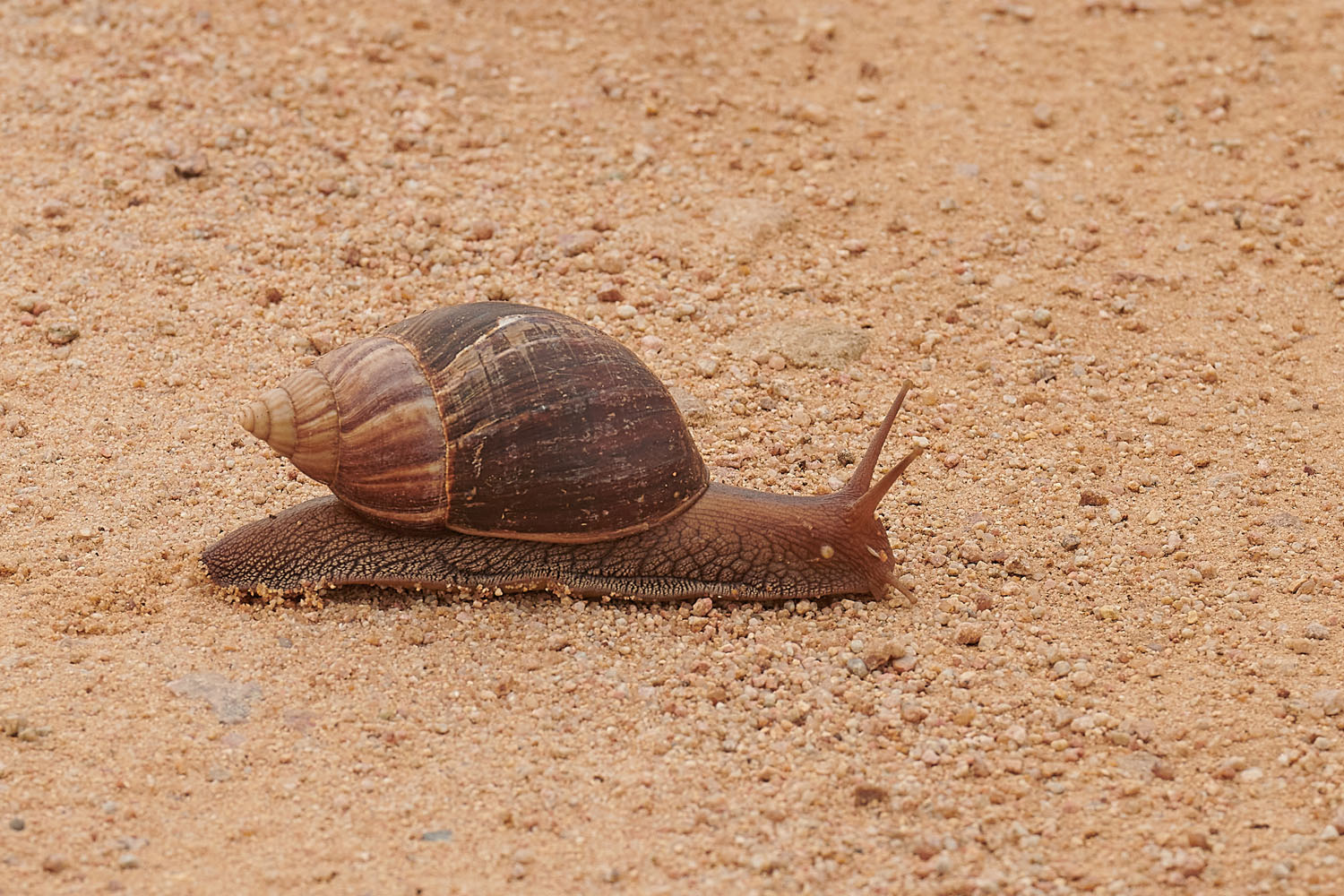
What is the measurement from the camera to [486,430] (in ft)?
15.6

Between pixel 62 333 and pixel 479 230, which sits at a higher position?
pixel 479 230

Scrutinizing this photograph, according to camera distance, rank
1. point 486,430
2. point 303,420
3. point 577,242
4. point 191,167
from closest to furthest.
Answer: point 486,430 → point 303,420 → point 577,242 → point 191,167

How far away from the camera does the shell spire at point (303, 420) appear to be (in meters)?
4.85

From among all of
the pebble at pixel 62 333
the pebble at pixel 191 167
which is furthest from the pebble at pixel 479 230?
the pebble at pixel 62 333

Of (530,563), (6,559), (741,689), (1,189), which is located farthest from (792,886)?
(1,189)

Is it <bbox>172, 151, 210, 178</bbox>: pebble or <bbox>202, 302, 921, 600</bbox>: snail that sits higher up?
<bbox>172, 151, 210, 178</bbox>: pebble

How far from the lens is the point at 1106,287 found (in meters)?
7.02

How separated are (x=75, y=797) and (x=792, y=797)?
2.06 m

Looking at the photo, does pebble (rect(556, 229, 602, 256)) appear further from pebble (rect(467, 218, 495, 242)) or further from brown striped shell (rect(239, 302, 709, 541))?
brown striped shell (rect(239, 302, 709, 541))

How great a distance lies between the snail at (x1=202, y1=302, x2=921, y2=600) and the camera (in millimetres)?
4777

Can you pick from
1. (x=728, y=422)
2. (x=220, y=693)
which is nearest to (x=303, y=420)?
(x=220, y=693)

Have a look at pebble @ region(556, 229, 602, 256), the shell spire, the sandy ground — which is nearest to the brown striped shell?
the shell spire

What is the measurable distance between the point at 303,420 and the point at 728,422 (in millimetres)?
1959

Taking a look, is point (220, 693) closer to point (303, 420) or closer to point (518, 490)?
point (303, 420)
